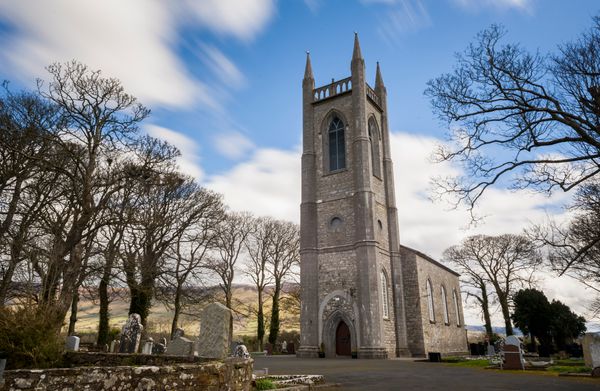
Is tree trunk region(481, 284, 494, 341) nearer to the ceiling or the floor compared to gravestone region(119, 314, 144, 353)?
nearer to the ceiling

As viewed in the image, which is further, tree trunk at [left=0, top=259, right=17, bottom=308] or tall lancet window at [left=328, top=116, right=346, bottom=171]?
tall lancet window at [left=328, top=116, right=346, bottom=171]

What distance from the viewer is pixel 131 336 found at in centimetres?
1479

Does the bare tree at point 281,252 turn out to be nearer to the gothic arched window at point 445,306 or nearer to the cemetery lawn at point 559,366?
the gothic arched window at point 445,306

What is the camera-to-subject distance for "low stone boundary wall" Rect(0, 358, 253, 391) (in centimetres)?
416

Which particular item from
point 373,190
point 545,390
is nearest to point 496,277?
point 373,190

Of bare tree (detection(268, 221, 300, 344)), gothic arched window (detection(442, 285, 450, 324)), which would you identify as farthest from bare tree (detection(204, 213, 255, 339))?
gothic arched window (detection(442, 285, 450, 324))

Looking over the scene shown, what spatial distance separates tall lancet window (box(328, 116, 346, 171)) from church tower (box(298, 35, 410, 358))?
0.08 meters

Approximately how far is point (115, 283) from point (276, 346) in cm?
1856

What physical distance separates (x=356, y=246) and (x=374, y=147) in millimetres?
8709

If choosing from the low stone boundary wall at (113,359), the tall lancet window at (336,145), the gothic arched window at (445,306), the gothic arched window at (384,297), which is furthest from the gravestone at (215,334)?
the gothic arched window at (445,306)

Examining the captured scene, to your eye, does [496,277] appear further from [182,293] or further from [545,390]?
[545,390]

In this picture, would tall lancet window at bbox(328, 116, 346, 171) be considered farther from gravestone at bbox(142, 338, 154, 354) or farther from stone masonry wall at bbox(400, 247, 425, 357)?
gravestone at bbox(142, 338, 154, 354)

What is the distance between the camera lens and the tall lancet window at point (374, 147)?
30.0 meters

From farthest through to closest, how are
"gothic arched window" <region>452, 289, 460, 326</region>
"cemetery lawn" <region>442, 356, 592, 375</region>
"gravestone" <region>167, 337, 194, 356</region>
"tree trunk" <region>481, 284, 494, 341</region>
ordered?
"tree trunk" <region>481, 284, 494, 341</region>, "gothic arched window" <region>452, 289, 460, 326</region>, "cemetery lawn" <region>442, 356, 592, 375</region>, "gravestone" <region>167, 337, 194, 356</region>
